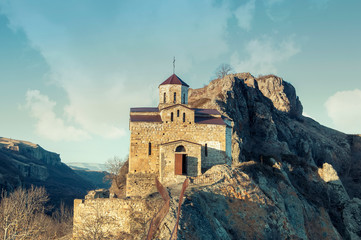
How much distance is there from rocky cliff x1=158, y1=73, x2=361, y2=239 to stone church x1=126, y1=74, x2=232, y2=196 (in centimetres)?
336

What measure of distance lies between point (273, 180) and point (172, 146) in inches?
483

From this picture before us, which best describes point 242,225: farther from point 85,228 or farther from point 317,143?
point 317,143

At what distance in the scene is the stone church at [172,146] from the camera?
31531mm

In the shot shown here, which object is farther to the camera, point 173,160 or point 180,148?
point 180,148

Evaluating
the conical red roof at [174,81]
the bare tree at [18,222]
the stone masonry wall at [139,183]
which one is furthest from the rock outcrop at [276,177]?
the bare tree at [18,222]

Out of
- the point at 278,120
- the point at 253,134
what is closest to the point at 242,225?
the point at 253,134

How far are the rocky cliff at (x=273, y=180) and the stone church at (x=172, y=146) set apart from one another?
11.0 ft

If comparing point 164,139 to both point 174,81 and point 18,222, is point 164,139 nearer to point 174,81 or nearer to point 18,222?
point 174,81

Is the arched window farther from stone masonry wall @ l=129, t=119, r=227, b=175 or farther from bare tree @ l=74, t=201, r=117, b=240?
bare tree @ l=74, t=201, r=117, b=240

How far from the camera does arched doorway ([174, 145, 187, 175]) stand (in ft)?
103

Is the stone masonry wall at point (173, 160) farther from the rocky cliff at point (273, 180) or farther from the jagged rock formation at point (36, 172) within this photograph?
the jagged rock formation at point (36, 172)

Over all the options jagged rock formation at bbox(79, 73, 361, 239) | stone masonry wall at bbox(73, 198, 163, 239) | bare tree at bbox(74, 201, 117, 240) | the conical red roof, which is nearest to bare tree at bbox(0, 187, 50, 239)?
bare tree at bbox(74, 201, 117, 240)

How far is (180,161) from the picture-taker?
103 ft

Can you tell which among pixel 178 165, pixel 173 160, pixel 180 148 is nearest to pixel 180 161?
pixel 178 165
